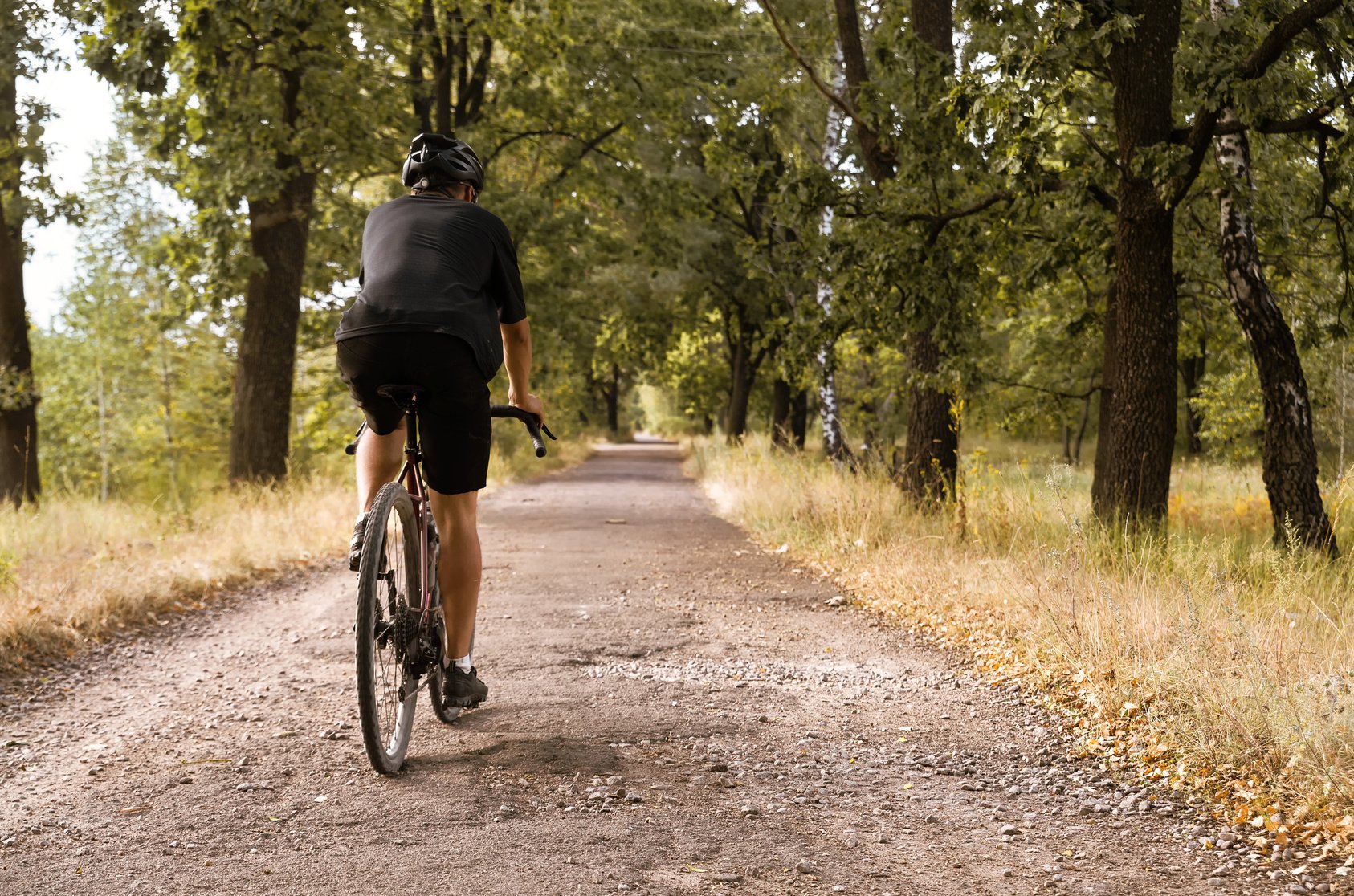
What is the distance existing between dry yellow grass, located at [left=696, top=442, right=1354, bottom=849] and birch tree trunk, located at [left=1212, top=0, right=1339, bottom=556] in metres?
0.61

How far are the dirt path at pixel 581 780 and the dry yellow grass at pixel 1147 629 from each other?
305 millimetres

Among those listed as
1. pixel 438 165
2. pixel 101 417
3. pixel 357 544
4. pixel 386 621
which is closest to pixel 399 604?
pixel 386 621

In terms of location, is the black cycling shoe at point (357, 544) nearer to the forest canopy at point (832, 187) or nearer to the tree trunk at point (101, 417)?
the forest canopy at point (832, 187)

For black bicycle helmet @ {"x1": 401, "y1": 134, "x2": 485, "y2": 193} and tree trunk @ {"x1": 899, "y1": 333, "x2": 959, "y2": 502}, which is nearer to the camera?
black bicycle helmet @ {"x1": 401, "y1": 134, "x2": 485, "y2": 193}

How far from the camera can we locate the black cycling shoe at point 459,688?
4.18 meters

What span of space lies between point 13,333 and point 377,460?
48.7ft

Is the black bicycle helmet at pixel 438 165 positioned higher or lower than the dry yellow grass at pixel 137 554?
higher

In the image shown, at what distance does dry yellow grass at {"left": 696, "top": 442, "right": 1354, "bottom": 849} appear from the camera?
136 inches

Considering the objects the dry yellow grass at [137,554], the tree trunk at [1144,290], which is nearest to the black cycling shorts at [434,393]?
the dry yellow grass at [137,554]

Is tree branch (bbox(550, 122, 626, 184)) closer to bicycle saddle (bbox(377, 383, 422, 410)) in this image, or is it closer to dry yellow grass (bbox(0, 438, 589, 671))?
dry yellow grass (bbox(0, 438, 589, 671))

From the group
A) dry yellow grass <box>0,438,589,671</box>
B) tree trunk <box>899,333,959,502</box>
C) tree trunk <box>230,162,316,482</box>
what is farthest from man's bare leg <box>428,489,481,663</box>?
tree trunk <box>230,162,316,482</box>

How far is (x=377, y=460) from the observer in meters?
3.91

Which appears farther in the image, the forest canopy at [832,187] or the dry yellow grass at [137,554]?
the forest canopy at [832,187]

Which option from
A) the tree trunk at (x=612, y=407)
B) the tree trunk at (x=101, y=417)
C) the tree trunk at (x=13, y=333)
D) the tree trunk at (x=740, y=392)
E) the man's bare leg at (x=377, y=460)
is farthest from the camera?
the tree trunk at (x=612, y=407)
